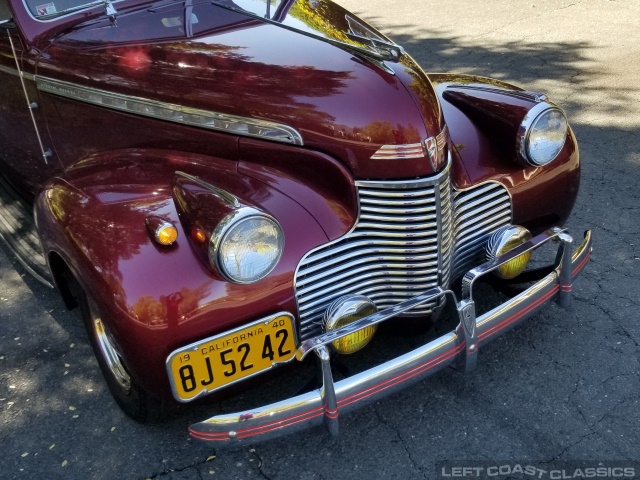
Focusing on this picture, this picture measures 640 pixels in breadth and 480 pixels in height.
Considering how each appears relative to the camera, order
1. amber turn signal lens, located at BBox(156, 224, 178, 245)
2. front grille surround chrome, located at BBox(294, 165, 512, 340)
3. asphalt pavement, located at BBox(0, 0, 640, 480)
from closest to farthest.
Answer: amber turn signal lens, located at BBox(156, 224, 178, 245), front grille surround chrome, located at BBox(294, 165, 512, 340), asphalt pavement, located at BBox(0, 0, 640, 480)

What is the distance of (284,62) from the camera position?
8.33ft

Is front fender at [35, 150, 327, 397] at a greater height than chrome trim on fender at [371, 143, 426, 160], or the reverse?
chrome trim on fender at [371, 143, 426, 160]

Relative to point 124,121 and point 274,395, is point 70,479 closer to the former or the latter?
point 274,395

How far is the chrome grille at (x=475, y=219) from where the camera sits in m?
2.62

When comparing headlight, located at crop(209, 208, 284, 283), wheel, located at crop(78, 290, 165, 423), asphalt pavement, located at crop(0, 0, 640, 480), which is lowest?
asphalt pavement, located at crop(0, 0, 640, 480)

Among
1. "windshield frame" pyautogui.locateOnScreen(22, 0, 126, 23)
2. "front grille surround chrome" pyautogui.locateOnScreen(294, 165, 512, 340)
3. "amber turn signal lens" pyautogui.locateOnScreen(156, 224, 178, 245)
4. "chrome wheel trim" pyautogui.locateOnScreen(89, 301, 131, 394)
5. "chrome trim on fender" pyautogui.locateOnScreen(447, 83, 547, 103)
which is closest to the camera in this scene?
"amber turn signal lens" pyautogui.locateOnScreen(156, 224, 178, 245)

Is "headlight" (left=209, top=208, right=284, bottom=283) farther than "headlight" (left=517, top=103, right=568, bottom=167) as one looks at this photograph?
No

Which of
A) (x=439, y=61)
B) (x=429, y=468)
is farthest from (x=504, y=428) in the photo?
(x=439, y=61)

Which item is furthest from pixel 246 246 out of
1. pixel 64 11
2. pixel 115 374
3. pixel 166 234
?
pixel 64 11

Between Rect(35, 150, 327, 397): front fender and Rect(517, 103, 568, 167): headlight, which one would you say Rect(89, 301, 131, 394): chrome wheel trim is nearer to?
Rect(35, 150, 327, 397): front fender

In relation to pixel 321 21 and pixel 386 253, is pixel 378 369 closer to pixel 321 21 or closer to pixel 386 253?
pixel 386 253

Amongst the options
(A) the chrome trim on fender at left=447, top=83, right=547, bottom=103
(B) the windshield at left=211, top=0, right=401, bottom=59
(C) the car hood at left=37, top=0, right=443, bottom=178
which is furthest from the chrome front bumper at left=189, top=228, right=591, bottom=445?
(B) the windshield at left=211, top=0, right=401, bottom=59

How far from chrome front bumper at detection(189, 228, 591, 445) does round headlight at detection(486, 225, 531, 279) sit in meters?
0.07

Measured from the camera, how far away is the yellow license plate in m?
2.12
